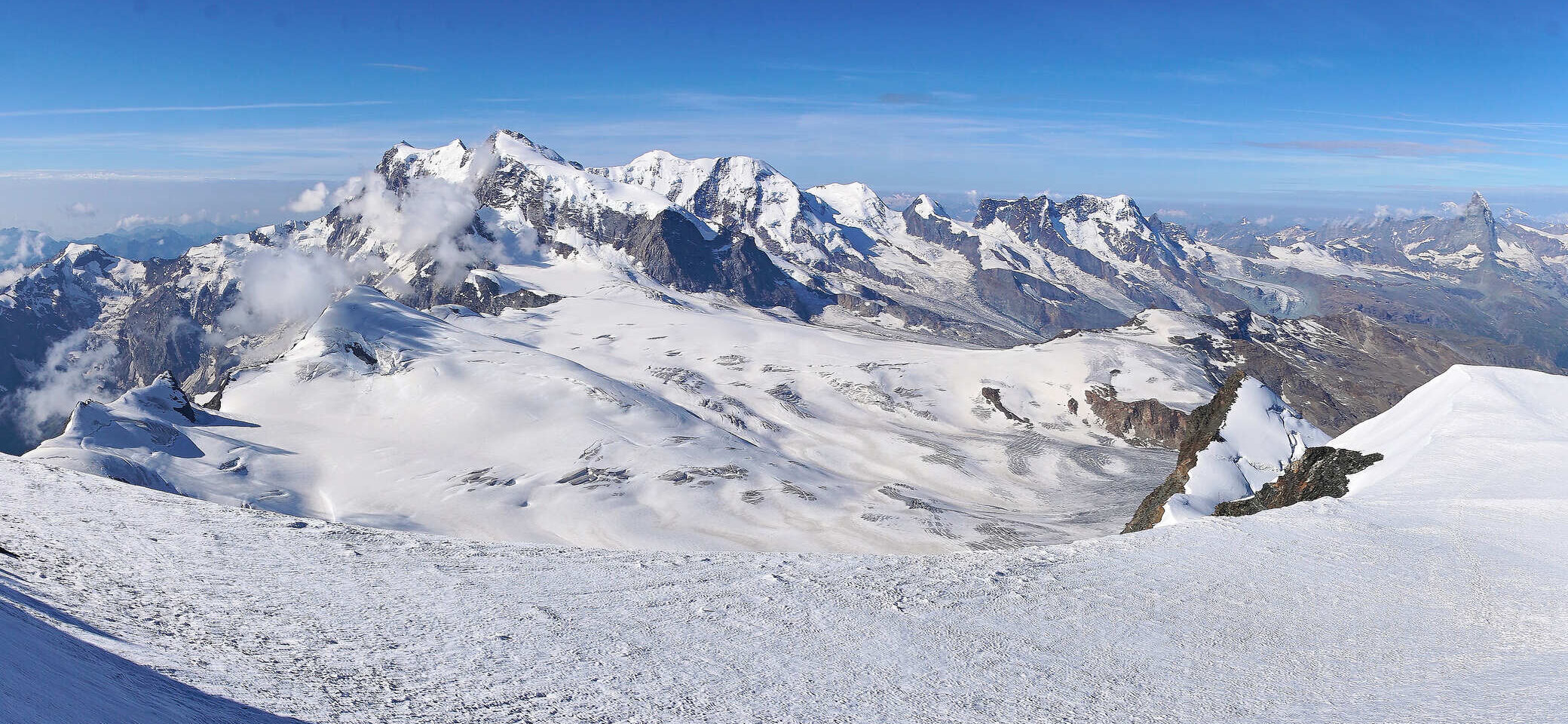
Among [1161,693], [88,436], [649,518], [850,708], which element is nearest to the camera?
[850,708]

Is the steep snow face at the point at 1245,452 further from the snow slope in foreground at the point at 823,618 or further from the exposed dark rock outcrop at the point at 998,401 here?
the exposed dark rock outcrop at the point at 998,401

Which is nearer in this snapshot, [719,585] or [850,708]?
[850,708]

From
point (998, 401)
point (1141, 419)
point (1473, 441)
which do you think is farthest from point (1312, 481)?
point (1141, 419)

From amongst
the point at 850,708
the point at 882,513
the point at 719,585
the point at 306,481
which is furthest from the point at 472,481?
the point at 850,708

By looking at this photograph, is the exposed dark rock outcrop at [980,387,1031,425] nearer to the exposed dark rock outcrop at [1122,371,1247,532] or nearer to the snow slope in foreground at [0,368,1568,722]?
the exposed dark rock outcrop at [1122,371,1247,532]

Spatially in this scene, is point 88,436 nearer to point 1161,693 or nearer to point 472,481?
point 472,481

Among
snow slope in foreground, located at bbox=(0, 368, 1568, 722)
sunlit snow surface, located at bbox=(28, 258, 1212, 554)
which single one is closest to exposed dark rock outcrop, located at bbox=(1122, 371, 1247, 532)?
A: snow slope in foreground, located at bbox=(0, 368, 1568, 722)

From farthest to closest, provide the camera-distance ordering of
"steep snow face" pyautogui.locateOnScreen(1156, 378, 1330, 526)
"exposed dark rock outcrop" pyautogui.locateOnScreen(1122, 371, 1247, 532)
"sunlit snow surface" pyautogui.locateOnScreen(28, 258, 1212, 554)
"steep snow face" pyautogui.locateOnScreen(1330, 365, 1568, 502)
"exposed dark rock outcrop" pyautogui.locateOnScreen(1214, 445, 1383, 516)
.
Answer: "sunlit snow surface" pyautogui.locateOnScreen(28, 258, 1212, 554) → "exposed dark rock outcrop" pyautogui.locateOnScreen(1122, 371, 1247, 532) → "steep snow face" pyautogui.locateOnScreen(1156, 378, 1330, 526) → "exposed dark rock outcrop" pyautogui.locateOnScreen(1214, 445, 1383, 516) → "steep snow face" pyautogui.locateOnScreen(1330, 365, 1568, 502)
